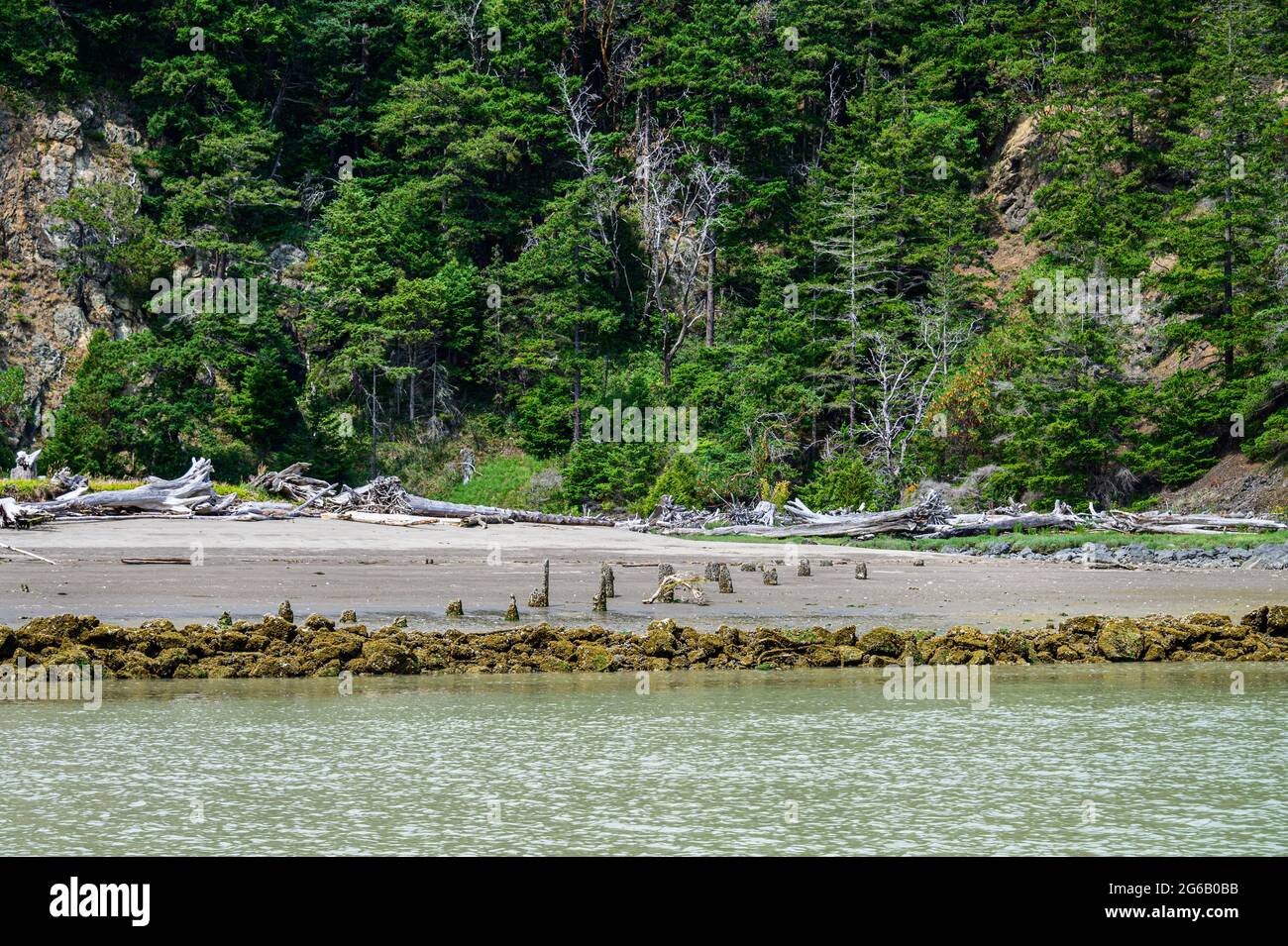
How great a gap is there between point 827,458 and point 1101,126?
51.0 ft

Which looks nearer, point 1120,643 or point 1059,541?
point 1120,643

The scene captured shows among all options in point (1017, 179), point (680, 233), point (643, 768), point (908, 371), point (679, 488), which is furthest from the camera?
point (1017, 179)

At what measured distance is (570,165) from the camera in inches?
2207

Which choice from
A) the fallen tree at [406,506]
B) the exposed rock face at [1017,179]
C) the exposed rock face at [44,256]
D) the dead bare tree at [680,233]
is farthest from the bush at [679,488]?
the exposed rock face at [1017,179]

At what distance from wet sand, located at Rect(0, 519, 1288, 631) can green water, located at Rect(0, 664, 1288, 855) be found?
12.1 feet

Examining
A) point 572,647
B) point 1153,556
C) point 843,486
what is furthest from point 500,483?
point 572,647

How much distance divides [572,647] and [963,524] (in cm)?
2035

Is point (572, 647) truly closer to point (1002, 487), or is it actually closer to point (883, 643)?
point (883, 643)

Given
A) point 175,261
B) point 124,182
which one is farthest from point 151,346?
point 124,182

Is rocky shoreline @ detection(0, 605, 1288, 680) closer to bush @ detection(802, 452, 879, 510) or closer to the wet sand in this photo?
the wet sand

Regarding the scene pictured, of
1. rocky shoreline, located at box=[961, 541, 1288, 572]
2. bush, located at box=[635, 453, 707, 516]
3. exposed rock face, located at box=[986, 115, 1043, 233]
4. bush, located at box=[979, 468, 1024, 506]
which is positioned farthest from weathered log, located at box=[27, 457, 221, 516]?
exposed rock face, located at box=[986, 115, 1043, 233]

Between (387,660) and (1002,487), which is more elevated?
(1002,487)

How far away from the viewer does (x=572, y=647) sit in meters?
14.5

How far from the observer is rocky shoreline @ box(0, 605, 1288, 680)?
13570 millimetres
